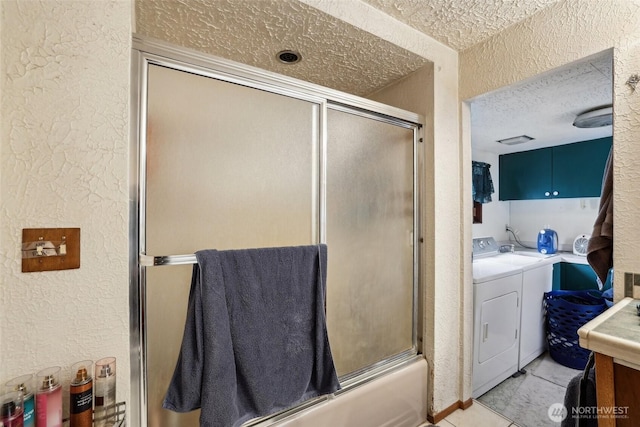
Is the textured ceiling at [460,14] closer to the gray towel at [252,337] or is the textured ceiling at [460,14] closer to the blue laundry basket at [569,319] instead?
the gray towel at [252,337]

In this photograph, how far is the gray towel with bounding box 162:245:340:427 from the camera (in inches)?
38.0

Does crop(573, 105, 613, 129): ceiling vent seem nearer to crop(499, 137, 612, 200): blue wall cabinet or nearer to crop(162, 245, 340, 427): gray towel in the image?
crop(499, 137, 612, 200): blue wall cabinet

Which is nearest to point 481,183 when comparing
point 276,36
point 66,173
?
point 276,36

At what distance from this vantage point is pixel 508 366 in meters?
2.21

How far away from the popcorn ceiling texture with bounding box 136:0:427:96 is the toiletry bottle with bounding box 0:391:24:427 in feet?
4.72

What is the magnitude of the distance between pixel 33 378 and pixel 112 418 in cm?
24

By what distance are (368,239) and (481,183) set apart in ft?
8.15

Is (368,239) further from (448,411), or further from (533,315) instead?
(533,315)

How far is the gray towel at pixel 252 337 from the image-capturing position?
38.0 inches

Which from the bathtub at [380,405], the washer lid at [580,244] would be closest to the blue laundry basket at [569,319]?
the washer lid at [580,244]

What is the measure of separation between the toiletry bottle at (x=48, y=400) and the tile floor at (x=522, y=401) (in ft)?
5.88

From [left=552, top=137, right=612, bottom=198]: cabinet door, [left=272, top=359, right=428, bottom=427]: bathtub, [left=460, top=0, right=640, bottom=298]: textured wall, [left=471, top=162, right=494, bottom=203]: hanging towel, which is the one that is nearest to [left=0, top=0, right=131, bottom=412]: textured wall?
[left=272, top=359, right=428, bottom=427]: bathtub

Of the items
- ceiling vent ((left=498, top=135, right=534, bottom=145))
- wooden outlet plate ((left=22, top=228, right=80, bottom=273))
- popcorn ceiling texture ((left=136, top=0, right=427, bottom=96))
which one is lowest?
wooden outlet plate ((left=22, top=228, right=80, bottom=273))

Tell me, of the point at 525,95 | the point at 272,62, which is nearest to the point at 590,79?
the point at 525,95
